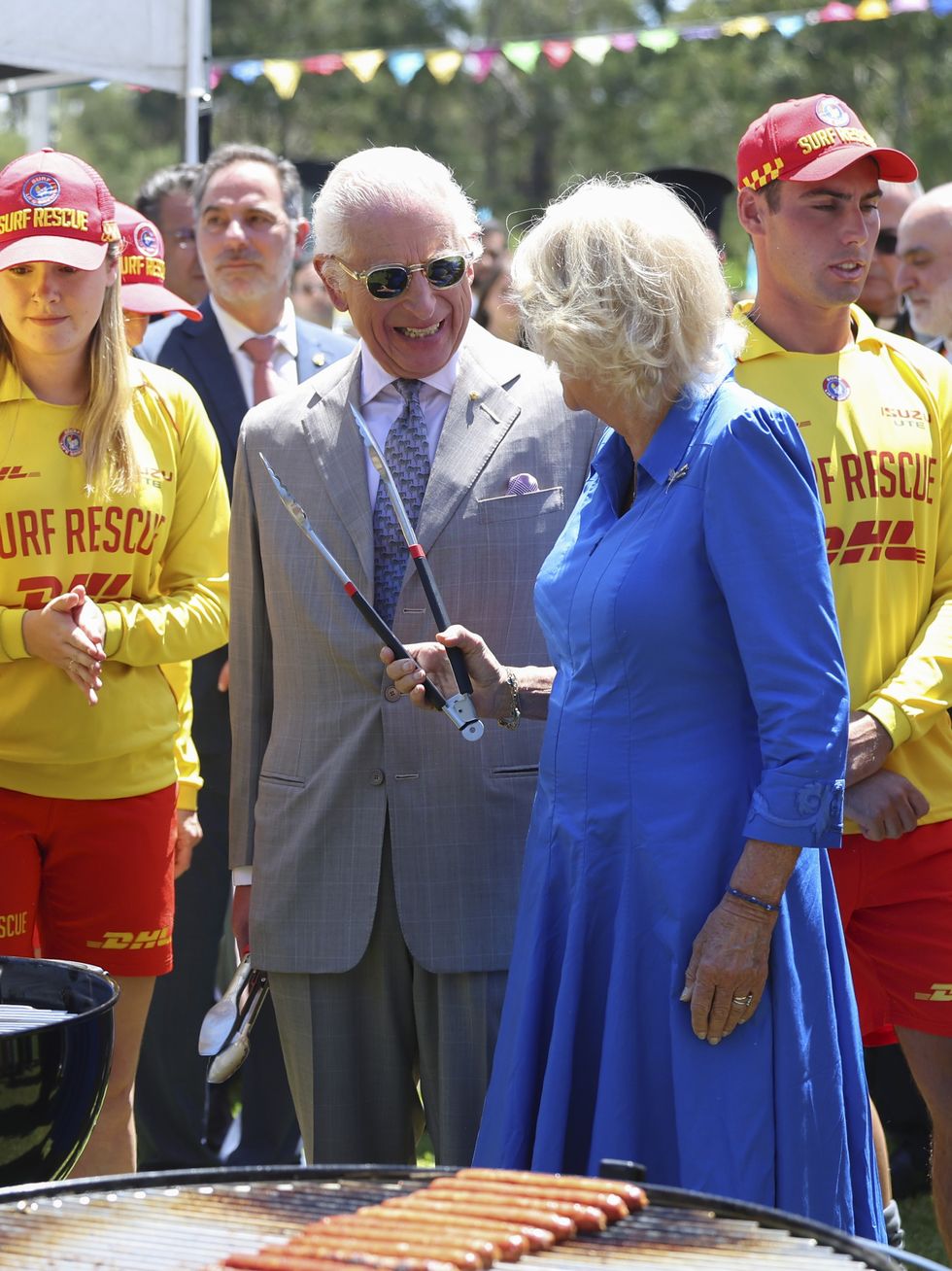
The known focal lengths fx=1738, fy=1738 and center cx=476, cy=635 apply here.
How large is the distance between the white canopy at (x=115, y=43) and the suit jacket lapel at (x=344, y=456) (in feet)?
9.61

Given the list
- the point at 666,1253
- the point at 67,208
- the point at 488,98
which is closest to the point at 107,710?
the point at 67,208

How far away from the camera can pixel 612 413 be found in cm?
270

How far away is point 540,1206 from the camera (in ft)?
5.92

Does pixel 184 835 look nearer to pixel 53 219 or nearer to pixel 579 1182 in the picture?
pixel 53 219

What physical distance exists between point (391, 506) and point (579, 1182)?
1576mm

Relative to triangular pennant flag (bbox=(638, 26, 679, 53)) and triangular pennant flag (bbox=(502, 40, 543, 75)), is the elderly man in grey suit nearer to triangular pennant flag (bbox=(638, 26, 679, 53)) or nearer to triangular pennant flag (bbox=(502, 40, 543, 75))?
triangular pennant flag (bbox=(638, 26, 679, 53))

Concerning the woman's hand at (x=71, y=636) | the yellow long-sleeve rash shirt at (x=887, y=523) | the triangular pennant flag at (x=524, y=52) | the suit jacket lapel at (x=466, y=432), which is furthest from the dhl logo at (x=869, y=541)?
the triangular pennant flag at (x=524, y=52)

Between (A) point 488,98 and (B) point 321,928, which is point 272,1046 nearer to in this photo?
(B) point 321,928

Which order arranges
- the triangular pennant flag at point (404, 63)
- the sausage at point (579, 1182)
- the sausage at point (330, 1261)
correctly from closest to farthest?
1. the sausage at point (330, 1261)
2. the sausage at point (579, 1182)
3. the triangular pennant flag at point (404, 63)

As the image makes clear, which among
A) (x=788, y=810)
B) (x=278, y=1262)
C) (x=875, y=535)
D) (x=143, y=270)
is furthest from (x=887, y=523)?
(x=143, y=270)

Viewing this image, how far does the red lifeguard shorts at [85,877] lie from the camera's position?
3553mm

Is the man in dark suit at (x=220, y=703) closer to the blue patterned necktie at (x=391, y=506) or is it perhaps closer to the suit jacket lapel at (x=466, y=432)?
the blue patterned necktie at (x=391, y=506)

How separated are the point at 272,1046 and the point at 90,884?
1275 mm

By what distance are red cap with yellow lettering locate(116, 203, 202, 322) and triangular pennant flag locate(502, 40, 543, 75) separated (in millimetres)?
6699
